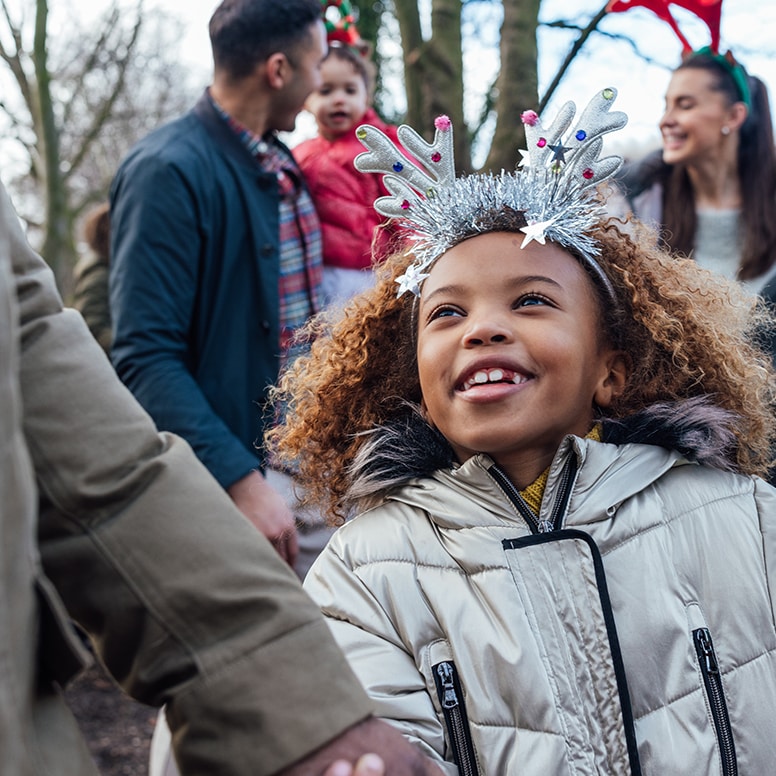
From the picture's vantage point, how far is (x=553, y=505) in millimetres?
2084

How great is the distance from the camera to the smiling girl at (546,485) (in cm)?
190

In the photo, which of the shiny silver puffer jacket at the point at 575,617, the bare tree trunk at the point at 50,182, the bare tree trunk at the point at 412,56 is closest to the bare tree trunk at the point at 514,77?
the bare tree trunk at the point at 412,56

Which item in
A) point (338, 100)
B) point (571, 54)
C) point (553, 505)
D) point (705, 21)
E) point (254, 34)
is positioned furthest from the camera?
point (338, 100)

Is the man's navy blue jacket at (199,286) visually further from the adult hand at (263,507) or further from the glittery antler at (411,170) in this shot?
the glittery antler at (411,170)

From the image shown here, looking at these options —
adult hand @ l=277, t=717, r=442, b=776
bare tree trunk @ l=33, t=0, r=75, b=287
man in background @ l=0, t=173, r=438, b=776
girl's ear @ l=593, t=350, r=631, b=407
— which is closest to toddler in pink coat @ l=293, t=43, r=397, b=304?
girl's ear @ l=593, t=350, r=631, b=407

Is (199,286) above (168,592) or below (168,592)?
above

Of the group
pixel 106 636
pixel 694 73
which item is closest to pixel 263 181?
pixel 694 73

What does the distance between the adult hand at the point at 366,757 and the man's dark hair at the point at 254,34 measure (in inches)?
111

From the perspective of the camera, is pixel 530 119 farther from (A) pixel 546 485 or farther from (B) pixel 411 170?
(A) pixel 546 485

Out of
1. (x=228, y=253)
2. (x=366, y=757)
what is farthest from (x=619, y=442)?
(x=228, y=253)

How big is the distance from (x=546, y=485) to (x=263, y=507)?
1202 mm

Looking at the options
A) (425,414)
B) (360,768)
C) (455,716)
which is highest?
(425,414)

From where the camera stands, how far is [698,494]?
2.15 meters

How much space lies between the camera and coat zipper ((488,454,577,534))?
81.3 inches
